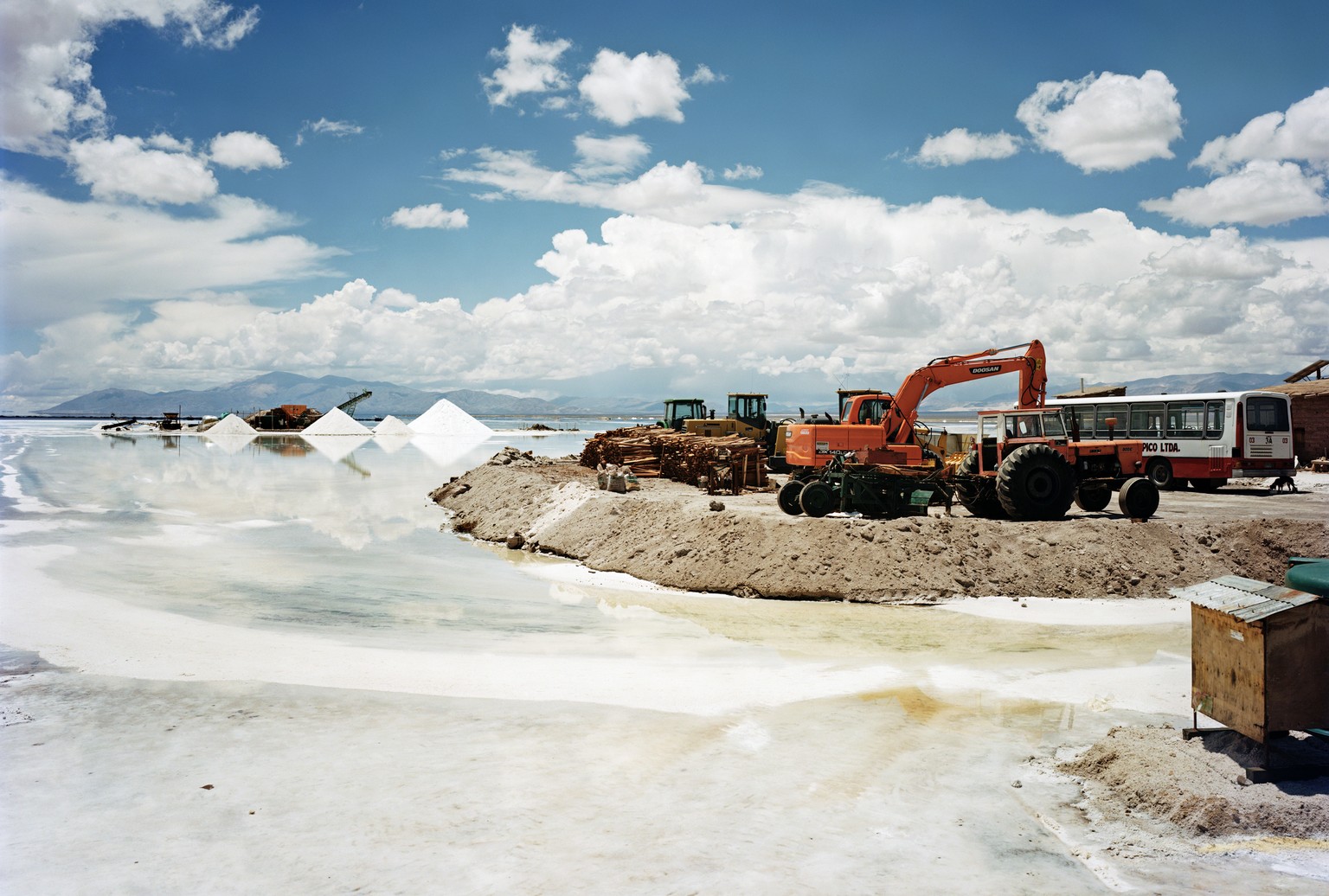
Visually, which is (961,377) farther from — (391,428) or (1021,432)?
(391,428)

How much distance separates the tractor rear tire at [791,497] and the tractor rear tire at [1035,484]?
14.0 feet

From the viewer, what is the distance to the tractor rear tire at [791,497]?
18766mm

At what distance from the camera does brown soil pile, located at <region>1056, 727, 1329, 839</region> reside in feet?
20.1

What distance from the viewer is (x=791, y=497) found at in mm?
18812

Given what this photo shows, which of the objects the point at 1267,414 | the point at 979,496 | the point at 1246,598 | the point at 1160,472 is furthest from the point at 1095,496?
the point at 1246,598

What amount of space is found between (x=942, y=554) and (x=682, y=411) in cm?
2146

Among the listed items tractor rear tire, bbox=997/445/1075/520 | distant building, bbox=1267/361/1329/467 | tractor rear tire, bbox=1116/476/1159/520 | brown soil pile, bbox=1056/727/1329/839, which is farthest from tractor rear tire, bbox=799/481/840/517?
distant building, bbox=1267/361/1329/467

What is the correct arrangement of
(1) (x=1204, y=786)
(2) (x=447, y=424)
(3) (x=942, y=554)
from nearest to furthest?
(1) (x=1204, y=786) → (3) (x=942, y=554) → (2) (x=447, y=424)

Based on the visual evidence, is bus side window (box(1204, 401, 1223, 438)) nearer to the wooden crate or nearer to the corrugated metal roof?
the corrugated metal roof

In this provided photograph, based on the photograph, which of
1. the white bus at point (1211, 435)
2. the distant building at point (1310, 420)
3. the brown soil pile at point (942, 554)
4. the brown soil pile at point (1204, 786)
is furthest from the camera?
the distant building at point (1310, 420)

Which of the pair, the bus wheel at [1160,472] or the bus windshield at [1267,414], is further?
the bus wheel at [1160,472]

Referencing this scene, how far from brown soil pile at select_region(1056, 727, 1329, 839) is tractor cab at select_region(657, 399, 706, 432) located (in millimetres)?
27953

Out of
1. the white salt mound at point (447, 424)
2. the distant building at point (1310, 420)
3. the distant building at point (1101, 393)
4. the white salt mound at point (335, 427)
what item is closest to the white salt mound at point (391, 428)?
the white salt mound at point (335, 427)

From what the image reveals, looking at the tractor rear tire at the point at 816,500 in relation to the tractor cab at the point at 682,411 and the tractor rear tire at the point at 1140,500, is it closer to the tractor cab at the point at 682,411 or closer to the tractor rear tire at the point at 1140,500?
the tractor rear tire at the point at 1140,500
